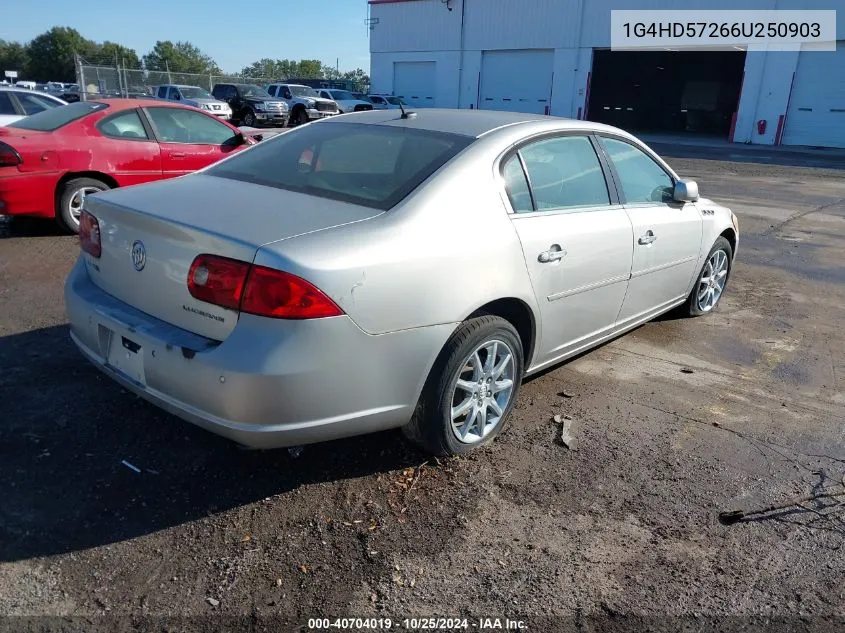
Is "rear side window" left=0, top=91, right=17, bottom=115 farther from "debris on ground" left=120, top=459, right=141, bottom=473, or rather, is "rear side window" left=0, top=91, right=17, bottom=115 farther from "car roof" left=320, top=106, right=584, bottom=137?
"debris on ground" left=120, top=459, right=141, bottom=473

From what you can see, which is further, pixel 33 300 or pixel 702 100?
pixel 702 100

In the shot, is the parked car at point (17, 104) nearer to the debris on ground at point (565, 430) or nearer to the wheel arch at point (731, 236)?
the wheel arch at point (731, 236)

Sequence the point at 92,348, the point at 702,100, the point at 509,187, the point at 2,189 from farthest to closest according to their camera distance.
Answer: the point at 702,100 → the point at 2,189 → the point at 509,187 → the point at 92,348

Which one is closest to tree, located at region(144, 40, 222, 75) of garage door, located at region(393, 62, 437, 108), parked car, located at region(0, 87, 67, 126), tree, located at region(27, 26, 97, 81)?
tree, located at region(27, 26, 97, 81)

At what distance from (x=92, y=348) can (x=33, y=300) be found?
2563 mm

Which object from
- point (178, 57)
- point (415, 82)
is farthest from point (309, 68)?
point (415, 82)

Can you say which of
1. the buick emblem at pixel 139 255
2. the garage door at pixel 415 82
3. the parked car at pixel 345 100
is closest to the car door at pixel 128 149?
the buick emblem at pixel 139 255

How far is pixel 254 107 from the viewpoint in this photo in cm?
2486

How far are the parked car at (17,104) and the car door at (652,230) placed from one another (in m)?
8.86

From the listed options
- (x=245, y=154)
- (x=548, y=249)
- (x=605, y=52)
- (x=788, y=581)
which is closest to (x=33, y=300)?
(x=245, y=154)

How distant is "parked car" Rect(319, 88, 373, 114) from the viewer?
29650 mm

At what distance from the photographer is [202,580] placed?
2.45m

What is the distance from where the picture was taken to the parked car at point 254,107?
2495 centimetres

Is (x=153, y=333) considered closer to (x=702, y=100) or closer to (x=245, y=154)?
(x=245, y=154)
